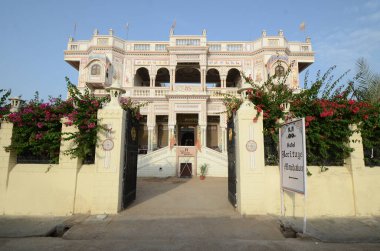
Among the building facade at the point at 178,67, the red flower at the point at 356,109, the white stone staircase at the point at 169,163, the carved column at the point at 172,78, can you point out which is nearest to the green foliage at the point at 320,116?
the red flower at the point at 356,109

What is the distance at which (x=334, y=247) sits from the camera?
422 cm

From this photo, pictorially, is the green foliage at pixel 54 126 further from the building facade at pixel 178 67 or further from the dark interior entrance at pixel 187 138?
the dark interior entrance at pixel 187 138

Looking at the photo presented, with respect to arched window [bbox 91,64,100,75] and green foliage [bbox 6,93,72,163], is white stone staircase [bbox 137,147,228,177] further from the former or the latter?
green foliage [bbox 6,93,72,163]

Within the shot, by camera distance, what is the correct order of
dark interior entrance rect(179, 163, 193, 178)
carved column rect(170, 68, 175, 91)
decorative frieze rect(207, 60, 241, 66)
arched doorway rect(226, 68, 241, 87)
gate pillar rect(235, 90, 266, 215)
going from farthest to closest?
arched doorway rect(226, 68, 241, 87) → decorative frieze rect(207, 60, 241, 66) → carved column rect(170, 68, 175, 91) → dark interior entrance rect(179, 163, 193, 178) → gate pillar rect(235, 90, 266, 215)

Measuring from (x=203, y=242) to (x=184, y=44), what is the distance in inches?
820

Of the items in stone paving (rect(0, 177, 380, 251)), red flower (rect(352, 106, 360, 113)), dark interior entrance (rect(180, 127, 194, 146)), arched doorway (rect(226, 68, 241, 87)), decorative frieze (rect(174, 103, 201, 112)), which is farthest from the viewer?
dark interior entrance (rect(180, 127, 194, 146))

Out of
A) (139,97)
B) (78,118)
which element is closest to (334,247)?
(78,118)

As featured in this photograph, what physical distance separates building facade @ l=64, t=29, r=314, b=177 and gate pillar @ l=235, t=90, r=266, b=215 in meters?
13.4

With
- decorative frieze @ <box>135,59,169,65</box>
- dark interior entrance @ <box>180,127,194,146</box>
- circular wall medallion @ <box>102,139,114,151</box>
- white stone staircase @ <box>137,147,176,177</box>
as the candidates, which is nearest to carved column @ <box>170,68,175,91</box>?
decorative frieze @ <box>135,59,169,65</box>

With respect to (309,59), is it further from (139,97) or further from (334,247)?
(334,247)

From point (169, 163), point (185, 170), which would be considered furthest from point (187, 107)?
point (185, 170)

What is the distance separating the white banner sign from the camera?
4945 millimetres

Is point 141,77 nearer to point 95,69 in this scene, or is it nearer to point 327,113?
point 95,69

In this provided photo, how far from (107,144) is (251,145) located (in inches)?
163
